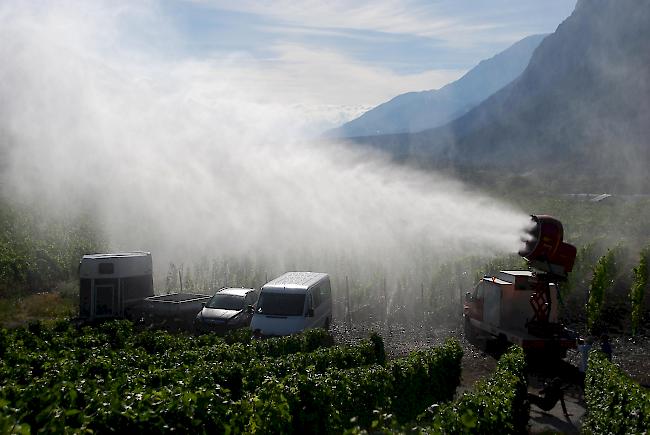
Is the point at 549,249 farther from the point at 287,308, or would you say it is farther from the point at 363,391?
the point at 287,308

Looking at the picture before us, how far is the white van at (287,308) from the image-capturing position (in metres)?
21.8

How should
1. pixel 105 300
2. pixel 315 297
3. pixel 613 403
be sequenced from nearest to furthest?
pixel 613 403
pixel 315 297
pixel 105 300

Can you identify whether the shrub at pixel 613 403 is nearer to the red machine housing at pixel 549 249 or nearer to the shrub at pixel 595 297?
the red machine housing at pixel 549 249

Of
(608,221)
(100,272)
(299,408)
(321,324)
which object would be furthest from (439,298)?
(608,221)

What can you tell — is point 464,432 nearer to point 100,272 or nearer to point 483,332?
point 483,332

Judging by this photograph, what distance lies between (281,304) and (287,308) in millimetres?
310

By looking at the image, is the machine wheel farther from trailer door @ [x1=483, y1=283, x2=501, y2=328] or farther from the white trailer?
the white trailer

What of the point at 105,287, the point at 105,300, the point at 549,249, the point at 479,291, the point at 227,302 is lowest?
the point at 105,300

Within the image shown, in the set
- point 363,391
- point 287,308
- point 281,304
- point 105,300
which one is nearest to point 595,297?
point 287,308

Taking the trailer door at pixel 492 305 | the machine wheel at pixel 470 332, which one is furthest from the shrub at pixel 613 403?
the machine wheel at pixel 470 332

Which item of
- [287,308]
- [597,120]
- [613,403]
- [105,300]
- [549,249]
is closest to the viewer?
[613,403]

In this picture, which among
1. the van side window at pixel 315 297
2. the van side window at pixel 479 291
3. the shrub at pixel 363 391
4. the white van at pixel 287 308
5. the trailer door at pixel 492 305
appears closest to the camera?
the shrub at pixel 363 391

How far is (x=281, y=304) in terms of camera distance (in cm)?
2256

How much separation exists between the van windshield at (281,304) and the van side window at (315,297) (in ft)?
2.12
